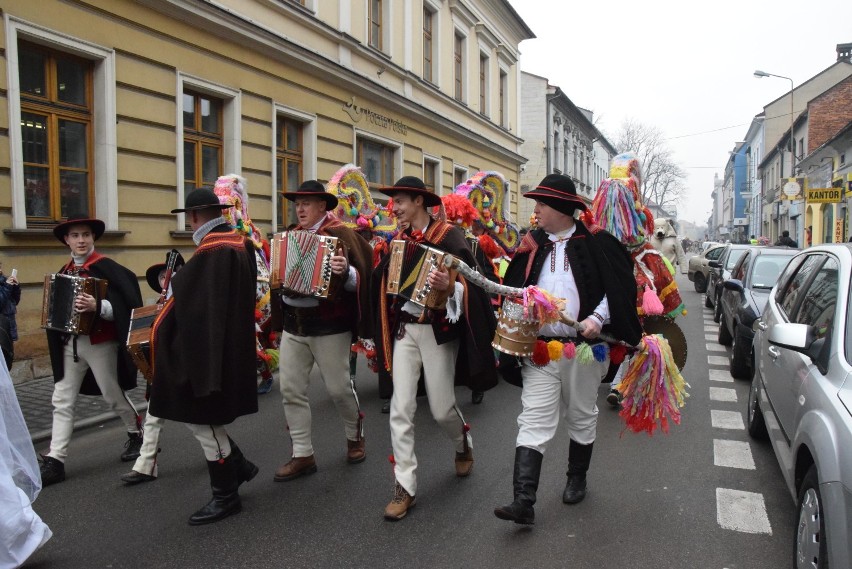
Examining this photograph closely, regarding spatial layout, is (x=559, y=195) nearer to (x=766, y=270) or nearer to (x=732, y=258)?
(x=766, y=270)

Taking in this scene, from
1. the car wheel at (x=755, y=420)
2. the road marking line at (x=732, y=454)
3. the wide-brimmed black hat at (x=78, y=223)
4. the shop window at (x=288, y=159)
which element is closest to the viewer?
the wide-brimmed black hat at (x=78, y=223)

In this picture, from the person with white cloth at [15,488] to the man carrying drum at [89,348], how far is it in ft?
4.41

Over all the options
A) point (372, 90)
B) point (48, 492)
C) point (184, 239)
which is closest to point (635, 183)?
point (48, 492)

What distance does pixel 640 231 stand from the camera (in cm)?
625

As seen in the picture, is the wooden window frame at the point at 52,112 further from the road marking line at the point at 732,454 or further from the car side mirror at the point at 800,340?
the car side mirror at the point at 800,340

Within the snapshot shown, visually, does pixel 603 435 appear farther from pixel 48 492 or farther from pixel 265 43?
pixel 265 43

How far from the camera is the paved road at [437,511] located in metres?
3.60

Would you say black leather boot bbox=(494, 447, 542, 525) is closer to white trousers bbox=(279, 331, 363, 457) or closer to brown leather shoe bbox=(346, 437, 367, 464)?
white trousers bbox=(279, 331, 363, 457)

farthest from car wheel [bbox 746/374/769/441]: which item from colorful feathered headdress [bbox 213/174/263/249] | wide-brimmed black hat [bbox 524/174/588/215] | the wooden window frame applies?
the wooden window frame

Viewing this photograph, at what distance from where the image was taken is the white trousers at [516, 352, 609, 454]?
154 inches

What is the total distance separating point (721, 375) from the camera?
27.6 feet

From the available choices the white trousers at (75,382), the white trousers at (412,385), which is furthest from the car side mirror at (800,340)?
the white trousers at (75,382)

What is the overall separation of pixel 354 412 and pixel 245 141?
8.48 m

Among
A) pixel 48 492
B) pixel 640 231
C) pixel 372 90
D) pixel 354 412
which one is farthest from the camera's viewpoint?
pixel 372 90
